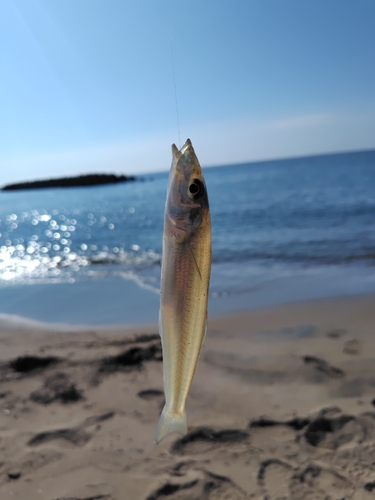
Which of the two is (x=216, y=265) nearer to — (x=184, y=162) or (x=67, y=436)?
(x=67, y=436)

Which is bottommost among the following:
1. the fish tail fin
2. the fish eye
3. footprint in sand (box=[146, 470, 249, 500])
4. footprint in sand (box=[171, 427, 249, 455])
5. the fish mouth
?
footprint in sand (box=[146, 470, 249, 500])

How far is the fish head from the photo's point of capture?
1676 millimetres

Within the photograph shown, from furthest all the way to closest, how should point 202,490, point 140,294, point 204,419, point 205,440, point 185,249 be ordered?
point 140,294
point 204,419
point 205,440
point 202,490
point 185,249

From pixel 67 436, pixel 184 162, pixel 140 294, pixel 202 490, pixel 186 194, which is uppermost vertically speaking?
pixel 184 162

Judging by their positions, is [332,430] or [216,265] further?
[216,265]

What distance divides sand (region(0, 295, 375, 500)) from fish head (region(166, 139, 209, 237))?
120 inches

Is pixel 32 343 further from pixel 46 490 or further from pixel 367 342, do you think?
pixel 367 342

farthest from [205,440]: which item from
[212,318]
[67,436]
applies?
[212,318]

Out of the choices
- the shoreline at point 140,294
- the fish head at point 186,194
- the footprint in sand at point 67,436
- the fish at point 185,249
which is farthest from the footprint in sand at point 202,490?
the shoreline at point 140,294

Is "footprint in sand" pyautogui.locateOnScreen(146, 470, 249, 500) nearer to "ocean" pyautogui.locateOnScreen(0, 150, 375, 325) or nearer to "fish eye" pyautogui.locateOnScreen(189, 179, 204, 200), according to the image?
"fish eye" pyautogui.locateOnScreen(189, 179, 204, 200)

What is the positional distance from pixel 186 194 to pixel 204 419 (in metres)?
3.75

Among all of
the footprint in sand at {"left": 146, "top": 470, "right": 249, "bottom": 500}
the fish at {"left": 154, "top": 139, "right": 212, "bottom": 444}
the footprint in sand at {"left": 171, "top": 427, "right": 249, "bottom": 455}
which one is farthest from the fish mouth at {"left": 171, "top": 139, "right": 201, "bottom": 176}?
the footprint in sand at {"left": 171, "top": 427, "right": 249, "bottom": 455}

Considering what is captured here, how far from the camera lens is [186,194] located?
170 cm

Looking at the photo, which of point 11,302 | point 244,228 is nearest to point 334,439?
point 11,302
